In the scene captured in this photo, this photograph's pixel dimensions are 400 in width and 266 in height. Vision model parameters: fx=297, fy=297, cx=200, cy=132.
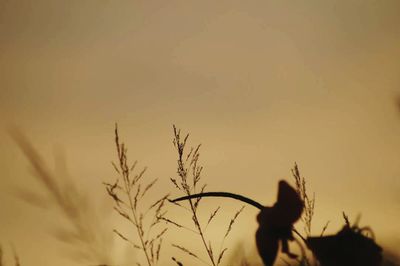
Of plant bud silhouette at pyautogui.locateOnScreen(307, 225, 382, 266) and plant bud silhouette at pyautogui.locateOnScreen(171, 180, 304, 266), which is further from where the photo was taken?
plant bud silhouette at pyautogui.locateOnScreen(171, 180, 304, 266)

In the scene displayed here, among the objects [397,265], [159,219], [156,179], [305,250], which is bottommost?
[397,265]

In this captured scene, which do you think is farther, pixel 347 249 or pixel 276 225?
pixel 276 225

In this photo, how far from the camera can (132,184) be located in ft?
5.13

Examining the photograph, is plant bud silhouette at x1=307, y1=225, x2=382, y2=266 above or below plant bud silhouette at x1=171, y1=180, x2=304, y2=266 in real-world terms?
below

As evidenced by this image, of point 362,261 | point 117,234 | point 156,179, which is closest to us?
point 362,261

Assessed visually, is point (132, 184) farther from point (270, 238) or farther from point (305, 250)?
point (305, 250)

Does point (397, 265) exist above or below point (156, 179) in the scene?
below

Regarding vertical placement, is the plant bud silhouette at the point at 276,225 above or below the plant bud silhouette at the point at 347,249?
above

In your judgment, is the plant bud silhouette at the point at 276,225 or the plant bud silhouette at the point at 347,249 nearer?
the plant bud silhouette at the point at 347,249

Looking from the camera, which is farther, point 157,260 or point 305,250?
point 157,260

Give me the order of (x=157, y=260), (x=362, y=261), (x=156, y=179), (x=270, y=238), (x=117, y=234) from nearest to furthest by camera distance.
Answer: (x=362, y=261)
(x=270, y=238)
(x=157, y=260)
(x=117, y=234)
(x=156, y=179)

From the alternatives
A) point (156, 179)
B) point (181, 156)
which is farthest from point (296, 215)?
point (156, 179)

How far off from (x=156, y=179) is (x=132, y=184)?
210mm

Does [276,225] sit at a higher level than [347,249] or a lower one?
higher
